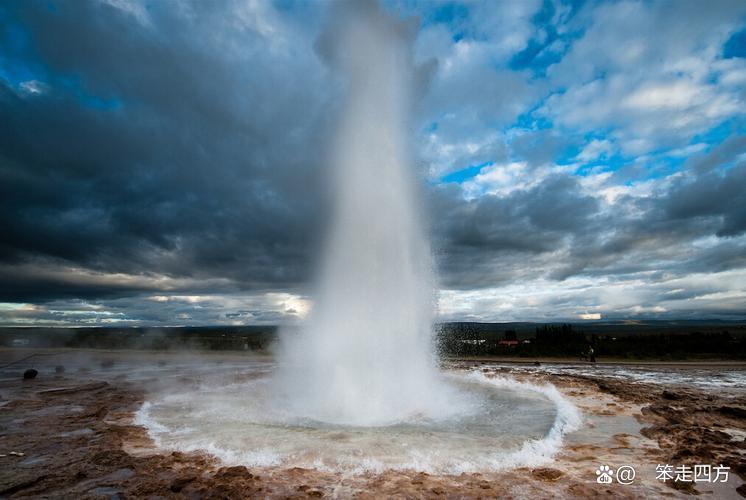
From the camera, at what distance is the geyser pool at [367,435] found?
7793 millimetres

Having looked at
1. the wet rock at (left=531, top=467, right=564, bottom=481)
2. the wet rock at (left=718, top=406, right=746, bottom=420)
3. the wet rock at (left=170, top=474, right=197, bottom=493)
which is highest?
the wet rock at (left=718, top=406, right=746, bottom=420)

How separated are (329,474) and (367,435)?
2532 mm

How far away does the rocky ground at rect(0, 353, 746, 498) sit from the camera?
6.36 m

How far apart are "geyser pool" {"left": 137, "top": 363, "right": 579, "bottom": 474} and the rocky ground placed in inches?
17.6

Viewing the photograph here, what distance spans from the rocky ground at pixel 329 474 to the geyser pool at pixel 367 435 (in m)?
0.45

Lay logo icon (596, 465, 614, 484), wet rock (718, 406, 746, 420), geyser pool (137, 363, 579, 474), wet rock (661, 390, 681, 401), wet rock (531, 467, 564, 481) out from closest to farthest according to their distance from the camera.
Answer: logo icon (596, 465, 614, 484)
wet rock (531, 467, 564, 481)
geyser pool (137, 363, 579, 474)
wet rock (718, 406, 746, 420)
wet rock (661, 390, 681, 401)

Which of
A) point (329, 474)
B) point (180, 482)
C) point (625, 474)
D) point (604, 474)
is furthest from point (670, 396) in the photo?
point (180, 482)

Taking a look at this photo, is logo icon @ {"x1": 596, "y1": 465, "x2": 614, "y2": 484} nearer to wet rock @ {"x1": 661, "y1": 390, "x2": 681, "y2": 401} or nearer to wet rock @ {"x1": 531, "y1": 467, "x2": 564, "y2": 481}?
wet rock @ {"x1": 531, "y1": 467, "x2": 564, "y2": 481}

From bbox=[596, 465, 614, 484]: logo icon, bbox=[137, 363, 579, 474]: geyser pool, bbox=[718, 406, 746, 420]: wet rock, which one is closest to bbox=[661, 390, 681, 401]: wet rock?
bbox=[718, 406, 746, 420]: wet rock

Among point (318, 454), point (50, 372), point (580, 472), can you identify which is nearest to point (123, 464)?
point (318, 454)

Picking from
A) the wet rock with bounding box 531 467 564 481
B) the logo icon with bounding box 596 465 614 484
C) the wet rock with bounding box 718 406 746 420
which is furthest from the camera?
the wet rock with bounding box 718 406 746 420

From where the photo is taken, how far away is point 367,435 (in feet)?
31.2

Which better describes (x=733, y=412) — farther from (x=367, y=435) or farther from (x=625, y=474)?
(x=367, y=435)

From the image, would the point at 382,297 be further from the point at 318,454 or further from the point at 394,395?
the point at 318,454
